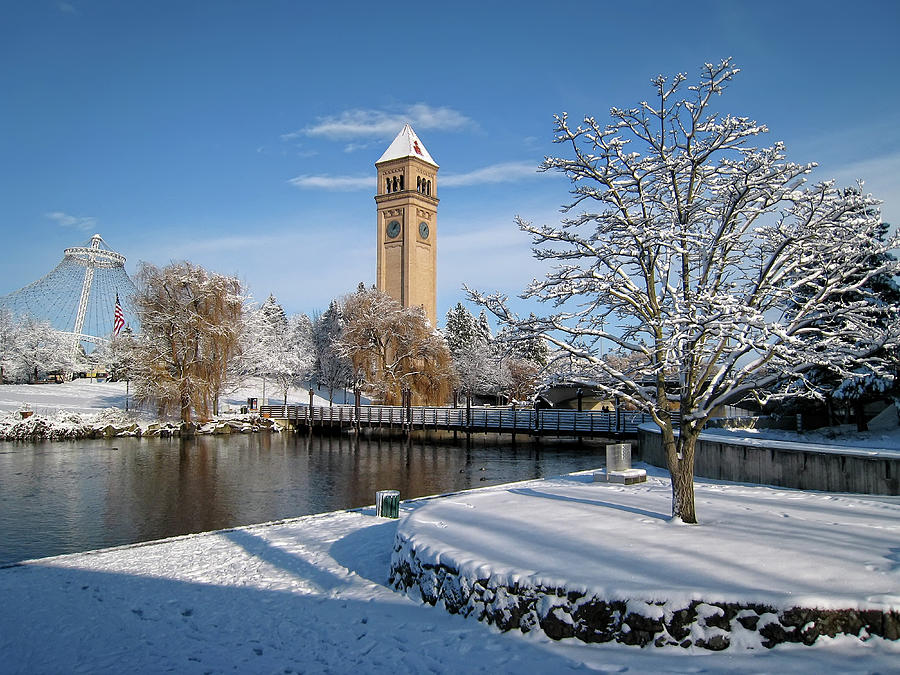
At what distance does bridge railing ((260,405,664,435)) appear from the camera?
45500 millimetres

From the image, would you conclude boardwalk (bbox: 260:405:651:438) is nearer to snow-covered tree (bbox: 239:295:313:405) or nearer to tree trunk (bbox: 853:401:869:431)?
snow-covered tree (bbox: 239:295:313:405)

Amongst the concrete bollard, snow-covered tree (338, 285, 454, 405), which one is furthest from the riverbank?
the concrete bollard

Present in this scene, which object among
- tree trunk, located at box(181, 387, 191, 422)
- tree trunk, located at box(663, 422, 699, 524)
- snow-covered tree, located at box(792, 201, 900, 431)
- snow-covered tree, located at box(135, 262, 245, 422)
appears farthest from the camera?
tree trunk, located at box(181, 387, 191, 422)

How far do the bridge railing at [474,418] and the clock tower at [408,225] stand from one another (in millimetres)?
34339

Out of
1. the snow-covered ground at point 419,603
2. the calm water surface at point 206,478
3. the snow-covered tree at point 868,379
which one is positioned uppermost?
the snow-covered tree at point 868,379

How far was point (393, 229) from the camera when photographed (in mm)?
94688

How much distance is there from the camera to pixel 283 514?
792 inches

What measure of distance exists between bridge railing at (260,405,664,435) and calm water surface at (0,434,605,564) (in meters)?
2.01

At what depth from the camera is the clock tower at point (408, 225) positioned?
92688 millimetres

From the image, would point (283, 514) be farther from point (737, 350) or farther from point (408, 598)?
point (737, 350)

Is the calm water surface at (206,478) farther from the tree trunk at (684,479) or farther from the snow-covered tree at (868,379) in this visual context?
the tree trunk at (684,479)

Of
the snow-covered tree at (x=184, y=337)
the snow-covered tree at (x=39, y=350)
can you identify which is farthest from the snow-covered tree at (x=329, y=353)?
the snow-covered tree at (x=39, y=350)

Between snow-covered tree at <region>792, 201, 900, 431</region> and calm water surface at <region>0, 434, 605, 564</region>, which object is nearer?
calm water surface at <region>0, 434, 605, 564</region>

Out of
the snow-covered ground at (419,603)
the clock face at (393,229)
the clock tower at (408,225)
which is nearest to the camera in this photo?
the snow-covered ground at (419,603)
